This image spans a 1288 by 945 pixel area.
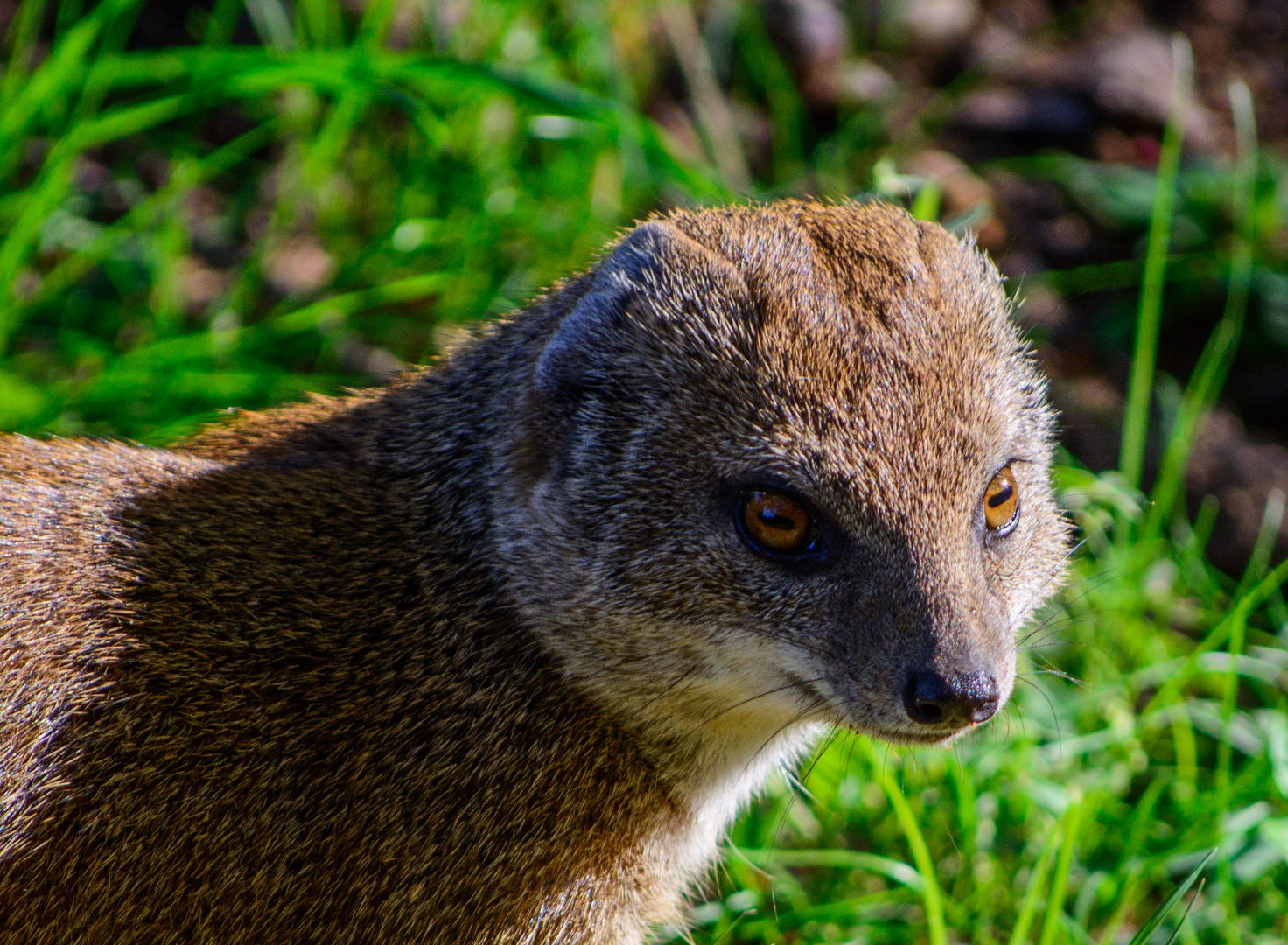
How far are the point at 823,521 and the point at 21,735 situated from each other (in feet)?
5.88

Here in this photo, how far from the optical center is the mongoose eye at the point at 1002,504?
3.08m

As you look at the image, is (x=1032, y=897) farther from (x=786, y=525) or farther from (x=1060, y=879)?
(x=786, y=525)

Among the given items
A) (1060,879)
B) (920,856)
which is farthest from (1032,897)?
(920,856)

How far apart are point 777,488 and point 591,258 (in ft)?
7.47

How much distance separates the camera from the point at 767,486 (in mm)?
2850

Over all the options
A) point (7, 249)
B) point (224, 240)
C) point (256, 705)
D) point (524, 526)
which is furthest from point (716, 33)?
point (256, 705)

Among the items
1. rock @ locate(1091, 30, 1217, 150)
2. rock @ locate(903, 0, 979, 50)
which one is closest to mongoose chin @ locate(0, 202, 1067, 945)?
rock @ locate(1091, 30, 1217, 150)

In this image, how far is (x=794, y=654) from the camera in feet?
9.26

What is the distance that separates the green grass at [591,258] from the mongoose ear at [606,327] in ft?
3.54

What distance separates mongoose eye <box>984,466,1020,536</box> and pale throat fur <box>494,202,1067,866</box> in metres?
0.03

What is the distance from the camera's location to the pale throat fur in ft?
9.14

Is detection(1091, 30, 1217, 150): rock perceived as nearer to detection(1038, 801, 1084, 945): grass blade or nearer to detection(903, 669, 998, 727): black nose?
detection(1038, 801, 1084, 945): grass blade

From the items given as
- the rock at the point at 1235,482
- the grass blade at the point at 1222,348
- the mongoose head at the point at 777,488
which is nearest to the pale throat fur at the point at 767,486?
the mongoose head at the point at 777,488

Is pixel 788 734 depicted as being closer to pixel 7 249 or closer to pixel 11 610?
pixel 11 610
